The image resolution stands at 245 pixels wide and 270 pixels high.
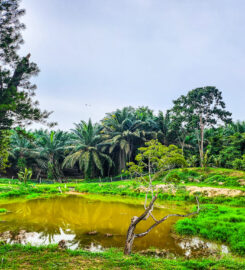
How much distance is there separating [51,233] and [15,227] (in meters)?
1.91

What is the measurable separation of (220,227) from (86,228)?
605 centimetres

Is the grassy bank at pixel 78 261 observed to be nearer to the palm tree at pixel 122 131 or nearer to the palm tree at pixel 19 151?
the palm tree at pixel 122 131

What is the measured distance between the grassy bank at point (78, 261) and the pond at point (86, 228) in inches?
67.4

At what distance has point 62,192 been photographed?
2188cm

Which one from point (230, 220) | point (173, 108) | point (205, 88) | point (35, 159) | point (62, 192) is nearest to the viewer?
point (230, 220)

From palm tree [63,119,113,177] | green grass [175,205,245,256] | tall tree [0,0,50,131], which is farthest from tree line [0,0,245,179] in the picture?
tall tree [0,0,50,131]

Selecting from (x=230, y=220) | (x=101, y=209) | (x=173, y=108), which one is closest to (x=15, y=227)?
(x=101, y=209)

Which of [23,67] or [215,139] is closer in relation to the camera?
[23,67]

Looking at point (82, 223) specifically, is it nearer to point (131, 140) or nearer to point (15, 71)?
point (15, 71)

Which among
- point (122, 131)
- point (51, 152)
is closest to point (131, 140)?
point (122, 131)

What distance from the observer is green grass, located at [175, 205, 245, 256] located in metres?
7.88

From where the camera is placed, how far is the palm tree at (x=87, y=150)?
30.2 m

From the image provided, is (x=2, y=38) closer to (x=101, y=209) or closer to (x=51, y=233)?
(x=51, y=233)

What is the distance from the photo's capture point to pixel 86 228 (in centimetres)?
1000
